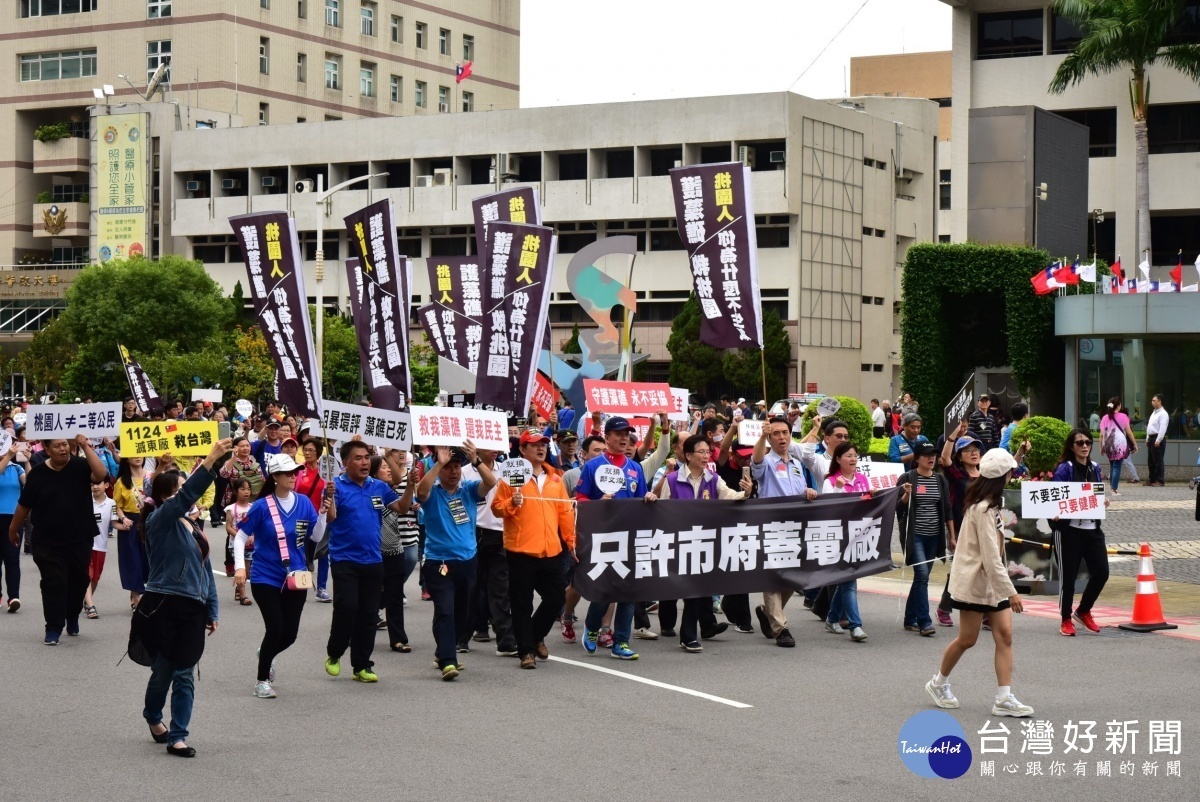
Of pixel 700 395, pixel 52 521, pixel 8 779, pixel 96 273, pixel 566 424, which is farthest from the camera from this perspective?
pixel 96 273

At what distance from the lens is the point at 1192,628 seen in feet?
46.3

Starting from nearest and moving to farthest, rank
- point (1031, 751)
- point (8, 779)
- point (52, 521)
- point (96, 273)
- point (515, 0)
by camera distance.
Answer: point (8, 779) < point (1031, 751) < point (52, 521) < point (96, 273) < point (515, 0)

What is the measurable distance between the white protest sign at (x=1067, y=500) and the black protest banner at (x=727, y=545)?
4.26 ft

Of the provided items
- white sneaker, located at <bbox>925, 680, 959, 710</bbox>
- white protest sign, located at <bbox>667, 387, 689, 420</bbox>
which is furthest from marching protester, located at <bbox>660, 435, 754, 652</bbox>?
white protest sign, located at <bbox>667, 387, 689, 420</bbox>

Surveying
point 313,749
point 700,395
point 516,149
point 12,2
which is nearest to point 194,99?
point 12,2

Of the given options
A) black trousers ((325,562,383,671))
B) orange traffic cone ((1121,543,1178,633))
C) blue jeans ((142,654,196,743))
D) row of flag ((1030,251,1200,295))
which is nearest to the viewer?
blue jeans ((142,654,196,743))

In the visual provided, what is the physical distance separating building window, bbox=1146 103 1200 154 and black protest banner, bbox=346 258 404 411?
34.1 meters

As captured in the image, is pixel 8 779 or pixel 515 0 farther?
pixel 515 0

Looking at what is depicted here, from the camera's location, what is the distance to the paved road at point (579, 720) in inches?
324

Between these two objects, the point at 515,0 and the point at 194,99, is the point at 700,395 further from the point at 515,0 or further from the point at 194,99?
the point at 515,0

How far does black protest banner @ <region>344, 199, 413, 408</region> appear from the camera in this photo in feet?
63.7

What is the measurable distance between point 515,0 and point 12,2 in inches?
1124

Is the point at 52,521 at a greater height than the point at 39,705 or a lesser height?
greater

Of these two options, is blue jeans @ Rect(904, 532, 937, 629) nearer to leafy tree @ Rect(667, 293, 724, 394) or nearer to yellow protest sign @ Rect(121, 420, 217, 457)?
yellow protest sign @ Rect(121, 420, 217, 457)
